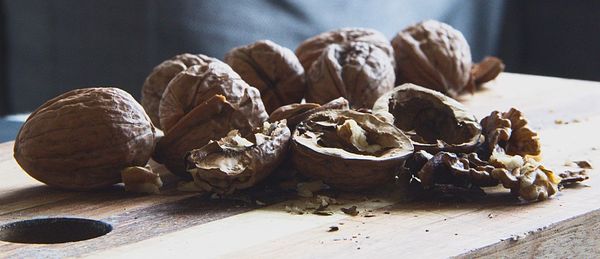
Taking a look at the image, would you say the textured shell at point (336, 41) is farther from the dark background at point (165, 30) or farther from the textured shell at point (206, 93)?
the dark background at point (165, 30)

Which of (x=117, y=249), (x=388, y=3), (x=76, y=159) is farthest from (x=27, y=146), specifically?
(x=388, y=3)

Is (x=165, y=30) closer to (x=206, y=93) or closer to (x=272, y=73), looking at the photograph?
(x=272, y=73)

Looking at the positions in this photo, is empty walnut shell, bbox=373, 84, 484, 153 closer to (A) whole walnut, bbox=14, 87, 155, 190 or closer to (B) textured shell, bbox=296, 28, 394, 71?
(A) whole walnut, bbox=14, 87, 155, 190

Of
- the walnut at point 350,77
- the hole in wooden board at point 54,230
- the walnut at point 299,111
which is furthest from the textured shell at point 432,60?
the hole in wooden board at point 54,230

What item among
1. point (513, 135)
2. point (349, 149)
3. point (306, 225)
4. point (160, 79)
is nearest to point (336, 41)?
point (160, 79)

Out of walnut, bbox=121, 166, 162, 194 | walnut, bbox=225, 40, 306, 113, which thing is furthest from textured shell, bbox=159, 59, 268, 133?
walnut, bbox=225, 40, 306, 113
